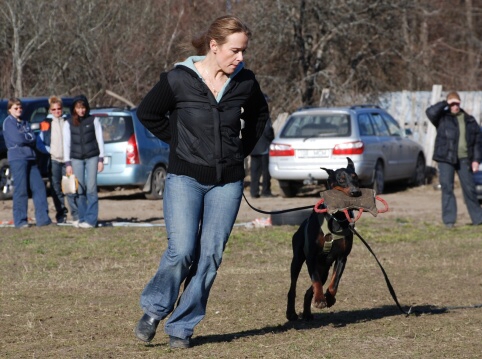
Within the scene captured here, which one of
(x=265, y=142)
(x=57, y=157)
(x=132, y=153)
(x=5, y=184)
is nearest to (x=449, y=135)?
(x=57, y=157)

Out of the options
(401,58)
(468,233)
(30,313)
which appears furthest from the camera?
(401,58)

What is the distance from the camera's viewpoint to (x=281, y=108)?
2806 cm

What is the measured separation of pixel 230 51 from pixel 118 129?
12.7m

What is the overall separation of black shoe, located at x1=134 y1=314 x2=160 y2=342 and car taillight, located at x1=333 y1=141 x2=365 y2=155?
12.9m

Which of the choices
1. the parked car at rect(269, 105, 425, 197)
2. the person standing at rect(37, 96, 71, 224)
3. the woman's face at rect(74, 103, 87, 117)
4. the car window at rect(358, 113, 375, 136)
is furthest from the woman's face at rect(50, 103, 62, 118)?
the car window at rect(358, 113, 375, 136)

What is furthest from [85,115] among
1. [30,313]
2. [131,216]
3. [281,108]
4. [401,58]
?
[401,58]

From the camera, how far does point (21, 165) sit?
46.0ft

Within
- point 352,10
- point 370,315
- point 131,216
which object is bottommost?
point 131,216

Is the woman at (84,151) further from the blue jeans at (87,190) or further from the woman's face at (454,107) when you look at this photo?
the woman's face at (454,107)

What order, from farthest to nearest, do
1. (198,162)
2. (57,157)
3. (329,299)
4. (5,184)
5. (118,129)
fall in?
(5,184) → (118,129) → (57,157) → (329,299) → (198,162)

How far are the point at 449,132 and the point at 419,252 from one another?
8.32 ft

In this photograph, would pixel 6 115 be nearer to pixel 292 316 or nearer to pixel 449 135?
pixel 449 135

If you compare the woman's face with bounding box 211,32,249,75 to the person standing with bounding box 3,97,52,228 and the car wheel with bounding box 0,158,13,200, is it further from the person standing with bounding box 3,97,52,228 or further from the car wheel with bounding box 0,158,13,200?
the car wheel with bounding box 0,158,13,200

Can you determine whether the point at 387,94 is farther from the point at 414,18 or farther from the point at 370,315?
the point at 370,315
